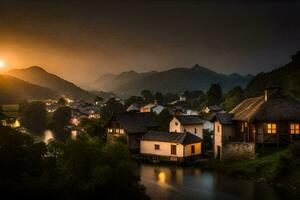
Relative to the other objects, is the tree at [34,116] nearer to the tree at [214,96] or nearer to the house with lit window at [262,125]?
the tree at [214,96]

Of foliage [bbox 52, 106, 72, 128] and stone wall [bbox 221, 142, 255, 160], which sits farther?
foliage [bbox 52, 106, 72, 128]

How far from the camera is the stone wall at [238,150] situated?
4294cm

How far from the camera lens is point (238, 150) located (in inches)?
1737

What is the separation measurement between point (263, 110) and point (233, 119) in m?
4.26

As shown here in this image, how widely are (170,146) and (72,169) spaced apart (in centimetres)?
2673

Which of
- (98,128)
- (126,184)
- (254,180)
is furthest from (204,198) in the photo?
(98,128)

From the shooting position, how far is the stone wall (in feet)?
141

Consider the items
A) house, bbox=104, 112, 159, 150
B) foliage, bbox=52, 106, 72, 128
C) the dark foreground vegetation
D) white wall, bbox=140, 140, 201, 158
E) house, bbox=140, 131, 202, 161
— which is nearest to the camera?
the dark foreground vegetation

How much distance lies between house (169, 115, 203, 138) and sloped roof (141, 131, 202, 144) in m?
4.73

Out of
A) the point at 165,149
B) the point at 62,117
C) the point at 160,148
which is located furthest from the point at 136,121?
the point at 62,117

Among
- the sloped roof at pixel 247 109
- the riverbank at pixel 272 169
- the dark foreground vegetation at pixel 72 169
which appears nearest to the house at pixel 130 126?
the sloped roof at pixel 247 109

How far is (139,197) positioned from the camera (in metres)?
25.5

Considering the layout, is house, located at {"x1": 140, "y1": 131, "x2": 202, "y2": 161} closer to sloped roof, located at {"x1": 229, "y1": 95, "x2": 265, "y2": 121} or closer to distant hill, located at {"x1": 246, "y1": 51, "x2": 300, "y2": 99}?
sloped roof, located at {"x1": 229, "y1": 95, "x2": 265, "y2": 121}

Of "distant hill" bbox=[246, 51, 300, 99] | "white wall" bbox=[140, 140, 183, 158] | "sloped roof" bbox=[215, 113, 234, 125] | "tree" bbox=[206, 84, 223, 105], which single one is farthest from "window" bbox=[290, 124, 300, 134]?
"tree" bbox=[206, 84, 223, 105]
